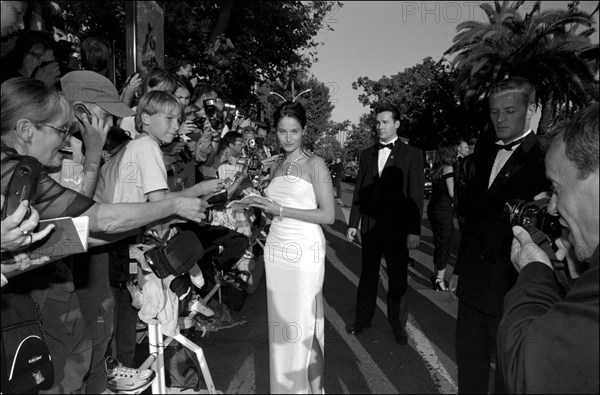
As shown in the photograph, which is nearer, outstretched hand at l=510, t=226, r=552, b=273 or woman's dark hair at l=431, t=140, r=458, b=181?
outstretched hand at l=510, t=226, r=552, b=273

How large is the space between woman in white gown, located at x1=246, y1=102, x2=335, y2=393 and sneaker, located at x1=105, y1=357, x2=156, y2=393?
807 millimetres

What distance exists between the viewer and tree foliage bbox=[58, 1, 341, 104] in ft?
33.3

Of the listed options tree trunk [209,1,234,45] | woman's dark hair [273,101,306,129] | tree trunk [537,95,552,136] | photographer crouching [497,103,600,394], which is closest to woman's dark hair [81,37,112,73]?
woman's dark hair [273,101,306,129]

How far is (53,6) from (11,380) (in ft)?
12.9

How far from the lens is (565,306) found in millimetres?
1145

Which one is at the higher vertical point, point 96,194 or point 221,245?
point 96,194

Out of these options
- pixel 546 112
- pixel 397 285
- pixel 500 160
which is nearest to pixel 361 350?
pixel 397 285

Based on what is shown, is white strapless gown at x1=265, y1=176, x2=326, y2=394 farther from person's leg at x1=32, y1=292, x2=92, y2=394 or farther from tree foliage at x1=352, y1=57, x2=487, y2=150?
tree foliage at x1=352, y1=57, x2=487, y2=150

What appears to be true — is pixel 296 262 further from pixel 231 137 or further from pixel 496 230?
pixel 231 137

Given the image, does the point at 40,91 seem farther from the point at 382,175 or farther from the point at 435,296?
the point at 435,296

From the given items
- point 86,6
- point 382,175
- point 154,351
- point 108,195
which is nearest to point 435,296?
point 382,175

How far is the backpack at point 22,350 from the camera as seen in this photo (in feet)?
5.37

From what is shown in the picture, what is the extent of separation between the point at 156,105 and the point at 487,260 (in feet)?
7.51

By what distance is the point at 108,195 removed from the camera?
2.75m
